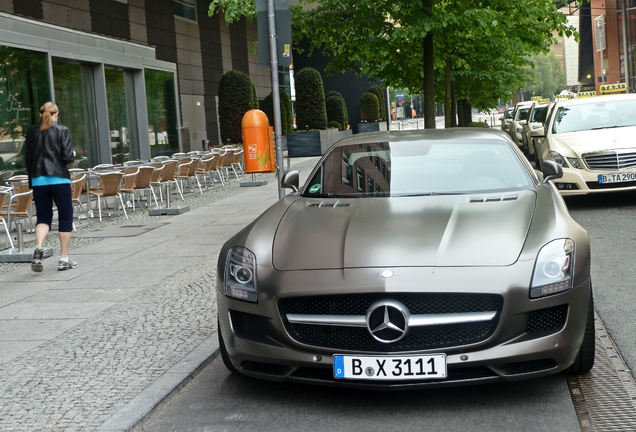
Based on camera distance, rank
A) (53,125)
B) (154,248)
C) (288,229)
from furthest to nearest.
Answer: (154,248) < (53,125) < (288,229)

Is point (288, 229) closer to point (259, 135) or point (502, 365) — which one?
point (502, 365)

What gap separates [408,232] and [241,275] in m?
0.91

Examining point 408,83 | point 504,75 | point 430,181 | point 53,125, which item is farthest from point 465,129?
point 504,75

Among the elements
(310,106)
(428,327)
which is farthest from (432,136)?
(310,106)

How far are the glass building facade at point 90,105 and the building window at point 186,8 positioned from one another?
336cm

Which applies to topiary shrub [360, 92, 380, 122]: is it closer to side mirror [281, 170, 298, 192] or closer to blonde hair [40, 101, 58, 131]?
blonde hair [40, 101, 58, 131]

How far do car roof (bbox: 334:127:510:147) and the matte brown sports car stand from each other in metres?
1.31

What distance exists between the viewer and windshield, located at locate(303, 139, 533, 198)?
5691 mm

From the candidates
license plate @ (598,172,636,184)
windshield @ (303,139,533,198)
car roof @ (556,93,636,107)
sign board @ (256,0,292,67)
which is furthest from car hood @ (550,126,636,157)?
windshield @ (303,139,533,198)

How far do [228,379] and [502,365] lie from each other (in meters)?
1.65

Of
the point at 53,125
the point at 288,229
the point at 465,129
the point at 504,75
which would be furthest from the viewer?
the point at 504,75

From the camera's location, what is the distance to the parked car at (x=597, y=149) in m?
12.3

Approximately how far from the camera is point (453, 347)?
422cm

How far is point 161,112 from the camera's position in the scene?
26.9 metres
